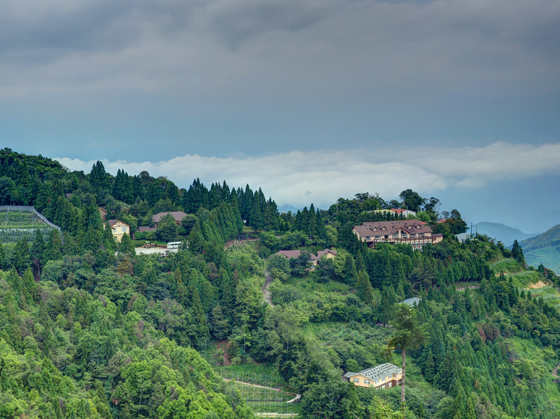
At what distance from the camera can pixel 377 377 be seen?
47344 millimetres

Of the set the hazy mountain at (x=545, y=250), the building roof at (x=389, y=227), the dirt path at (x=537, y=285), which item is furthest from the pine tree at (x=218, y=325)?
the hazy mountain at (x=545, y=250)

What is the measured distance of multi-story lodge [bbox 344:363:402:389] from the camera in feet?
155

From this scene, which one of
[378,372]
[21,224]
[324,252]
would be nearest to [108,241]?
[21,224]

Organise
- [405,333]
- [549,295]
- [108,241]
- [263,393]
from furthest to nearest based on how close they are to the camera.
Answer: [549,295] < [108,241] < [263,393] < [405,333]

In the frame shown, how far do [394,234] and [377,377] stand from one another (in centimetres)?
3432

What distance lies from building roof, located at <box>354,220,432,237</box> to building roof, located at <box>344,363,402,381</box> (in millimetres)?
29906

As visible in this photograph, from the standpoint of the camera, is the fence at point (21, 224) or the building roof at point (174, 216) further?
the building roof at point (174, 216)

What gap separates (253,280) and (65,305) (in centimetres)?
2039

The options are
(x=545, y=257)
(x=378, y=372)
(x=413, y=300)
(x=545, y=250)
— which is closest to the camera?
(x=378, y=372)

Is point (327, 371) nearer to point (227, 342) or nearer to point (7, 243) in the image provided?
point (227, 342)

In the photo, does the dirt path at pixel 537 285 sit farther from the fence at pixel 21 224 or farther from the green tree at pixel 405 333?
the fence at pixel 21 224

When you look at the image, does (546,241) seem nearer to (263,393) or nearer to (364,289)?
(364,289)

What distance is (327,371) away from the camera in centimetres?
4488

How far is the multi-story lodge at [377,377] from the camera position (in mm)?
47219
